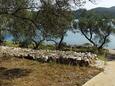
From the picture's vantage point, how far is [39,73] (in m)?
13.9

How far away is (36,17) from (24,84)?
2706 millimetres

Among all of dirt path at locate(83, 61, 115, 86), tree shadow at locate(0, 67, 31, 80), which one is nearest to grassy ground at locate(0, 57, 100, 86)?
tree shadow at locate(0, 67, 31, 80)

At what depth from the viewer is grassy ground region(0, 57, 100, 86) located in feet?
40.5

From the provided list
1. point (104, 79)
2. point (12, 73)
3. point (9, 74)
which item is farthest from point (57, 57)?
point (104, 79)

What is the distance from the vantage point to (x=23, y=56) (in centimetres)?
1759

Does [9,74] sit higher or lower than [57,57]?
lower

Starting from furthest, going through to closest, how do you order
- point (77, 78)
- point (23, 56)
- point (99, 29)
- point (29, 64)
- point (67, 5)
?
1. point (99, 29)
2. point (23, 56)
3. point (29, 64)
4. point (77, 78)
5. point (67, 5)

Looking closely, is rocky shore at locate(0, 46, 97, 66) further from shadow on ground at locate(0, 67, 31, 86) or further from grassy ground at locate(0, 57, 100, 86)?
shadow on ground at locate(0, 67, 31, 86)

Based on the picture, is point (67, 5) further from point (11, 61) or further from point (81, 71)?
point (11, 61)

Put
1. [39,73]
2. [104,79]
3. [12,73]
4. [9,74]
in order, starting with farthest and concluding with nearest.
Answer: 1. [39,73]
2. [12,73]
3. [9,74]
4. [104,79]

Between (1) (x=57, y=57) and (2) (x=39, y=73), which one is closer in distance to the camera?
(2) (x=39, y=73)

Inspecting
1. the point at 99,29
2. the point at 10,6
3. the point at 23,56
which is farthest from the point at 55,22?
the point at 99,29

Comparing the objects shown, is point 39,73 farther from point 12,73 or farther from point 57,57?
point 57,57

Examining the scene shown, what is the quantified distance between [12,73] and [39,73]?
3.81 feet
